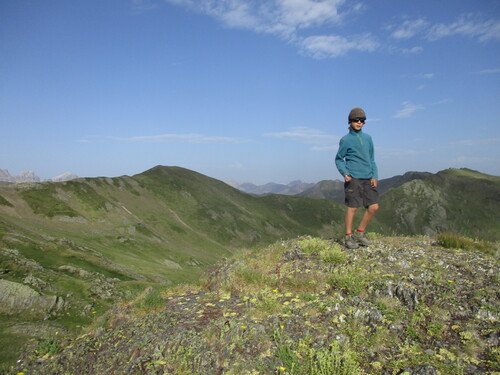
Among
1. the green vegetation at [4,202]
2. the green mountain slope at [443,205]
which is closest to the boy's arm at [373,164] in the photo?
the green vegetation at [4,202]

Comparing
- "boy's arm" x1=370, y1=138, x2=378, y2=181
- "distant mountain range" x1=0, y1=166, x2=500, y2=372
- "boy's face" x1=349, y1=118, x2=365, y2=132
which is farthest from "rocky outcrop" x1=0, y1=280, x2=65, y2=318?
"boy's face" x1=349, y1=118, x2=365, y2=132

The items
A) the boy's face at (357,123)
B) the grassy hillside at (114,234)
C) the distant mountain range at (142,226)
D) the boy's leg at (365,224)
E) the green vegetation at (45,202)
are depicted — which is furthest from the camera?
the green vegetation at (45,202)

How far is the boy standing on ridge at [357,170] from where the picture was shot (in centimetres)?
1066

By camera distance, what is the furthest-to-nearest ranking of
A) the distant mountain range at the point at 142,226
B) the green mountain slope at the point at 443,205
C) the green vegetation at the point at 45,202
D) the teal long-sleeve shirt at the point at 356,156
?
the green mountain slope at the point at 443,205 < the green vegetation at the point at 45,202 < the distant mountain range at the point at 142,226 < the teal long-sleeve shirt at the point at 356,156

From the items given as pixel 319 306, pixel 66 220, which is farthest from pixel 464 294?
pixel 66 220

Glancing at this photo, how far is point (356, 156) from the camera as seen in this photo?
1080 centimetres

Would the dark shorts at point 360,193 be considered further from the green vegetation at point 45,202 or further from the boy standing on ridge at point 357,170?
the green vegetation at point 45,202

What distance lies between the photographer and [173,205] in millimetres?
130875

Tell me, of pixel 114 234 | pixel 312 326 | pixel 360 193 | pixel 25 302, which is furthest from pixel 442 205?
pixel 312 326

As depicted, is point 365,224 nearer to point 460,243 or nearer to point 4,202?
point 460,243

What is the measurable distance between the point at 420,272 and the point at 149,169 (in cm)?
16333

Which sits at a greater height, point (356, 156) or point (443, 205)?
point (356, 156)

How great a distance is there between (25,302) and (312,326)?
1002 inches

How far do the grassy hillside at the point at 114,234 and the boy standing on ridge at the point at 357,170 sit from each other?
6.52m
